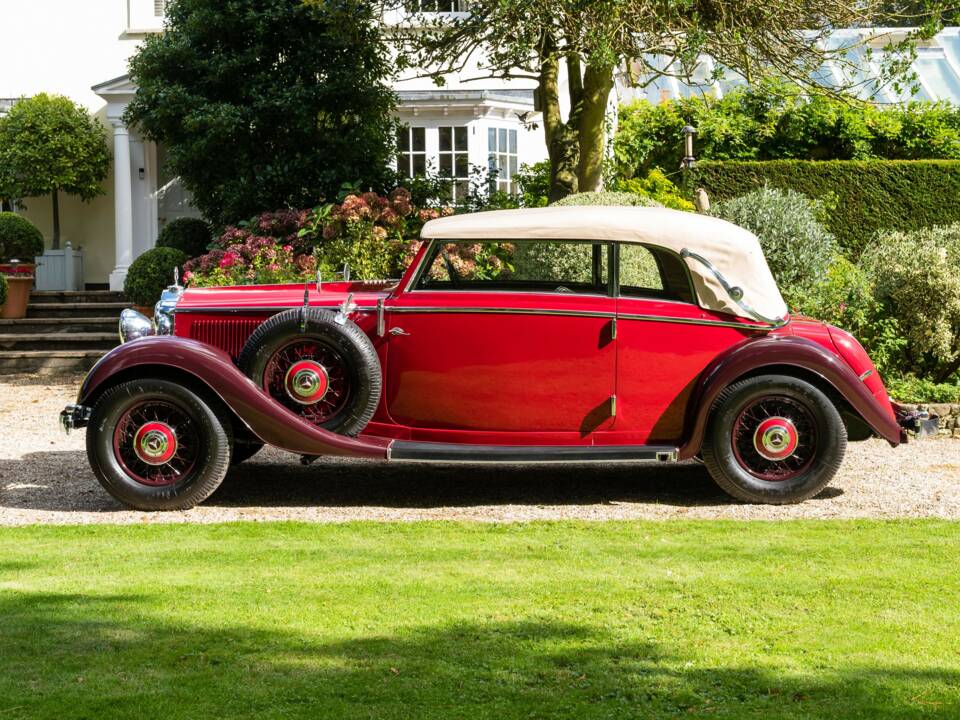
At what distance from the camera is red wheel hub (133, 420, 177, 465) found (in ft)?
22.4

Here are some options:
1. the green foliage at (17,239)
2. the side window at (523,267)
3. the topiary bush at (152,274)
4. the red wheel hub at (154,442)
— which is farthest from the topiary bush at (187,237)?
the red wheel hub at (154,442)

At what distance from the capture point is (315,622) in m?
4.54

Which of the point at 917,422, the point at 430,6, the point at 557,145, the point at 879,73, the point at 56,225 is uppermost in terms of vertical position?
the point at 879,73

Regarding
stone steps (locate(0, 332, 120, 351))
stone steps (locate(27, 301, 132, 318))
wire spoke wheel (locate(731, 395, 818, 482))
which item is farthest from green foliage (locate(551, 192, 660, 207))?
stone steps (locate(27, 301, 132, 318))

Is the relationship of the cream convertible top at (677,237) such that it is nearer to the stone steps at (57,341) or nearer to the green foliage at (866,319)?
the green foliage at (866,319)

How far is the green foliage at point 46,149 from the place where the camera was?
18.3m

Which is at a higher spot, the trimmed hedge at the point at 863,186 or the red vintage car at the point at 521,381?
the trimmed hedge at the point at 863,186

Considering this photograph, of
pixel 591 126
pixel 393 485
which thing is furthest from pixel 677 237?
pixel 591 126

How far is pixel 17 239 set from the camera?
18359 mm

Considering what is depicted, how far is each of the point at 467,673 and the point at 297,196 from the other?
11323 mm

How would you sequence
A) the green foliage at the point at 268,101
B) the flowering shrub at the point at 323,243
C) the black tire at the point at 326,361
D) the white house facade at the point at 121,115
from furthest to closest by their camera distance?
the white house facade at the point at 121,115 < the green foliage at the point at 268,101 < the flowering shrub at the point at 323,243 < the black tire at the point at 326,361

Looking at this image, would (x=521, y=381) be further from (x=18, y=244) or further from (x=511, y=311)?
(x=18, y=244)

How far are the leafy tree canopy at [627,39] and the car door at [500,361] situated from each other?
442 centimetres

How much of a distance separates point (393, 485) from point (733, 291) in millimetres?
2566
